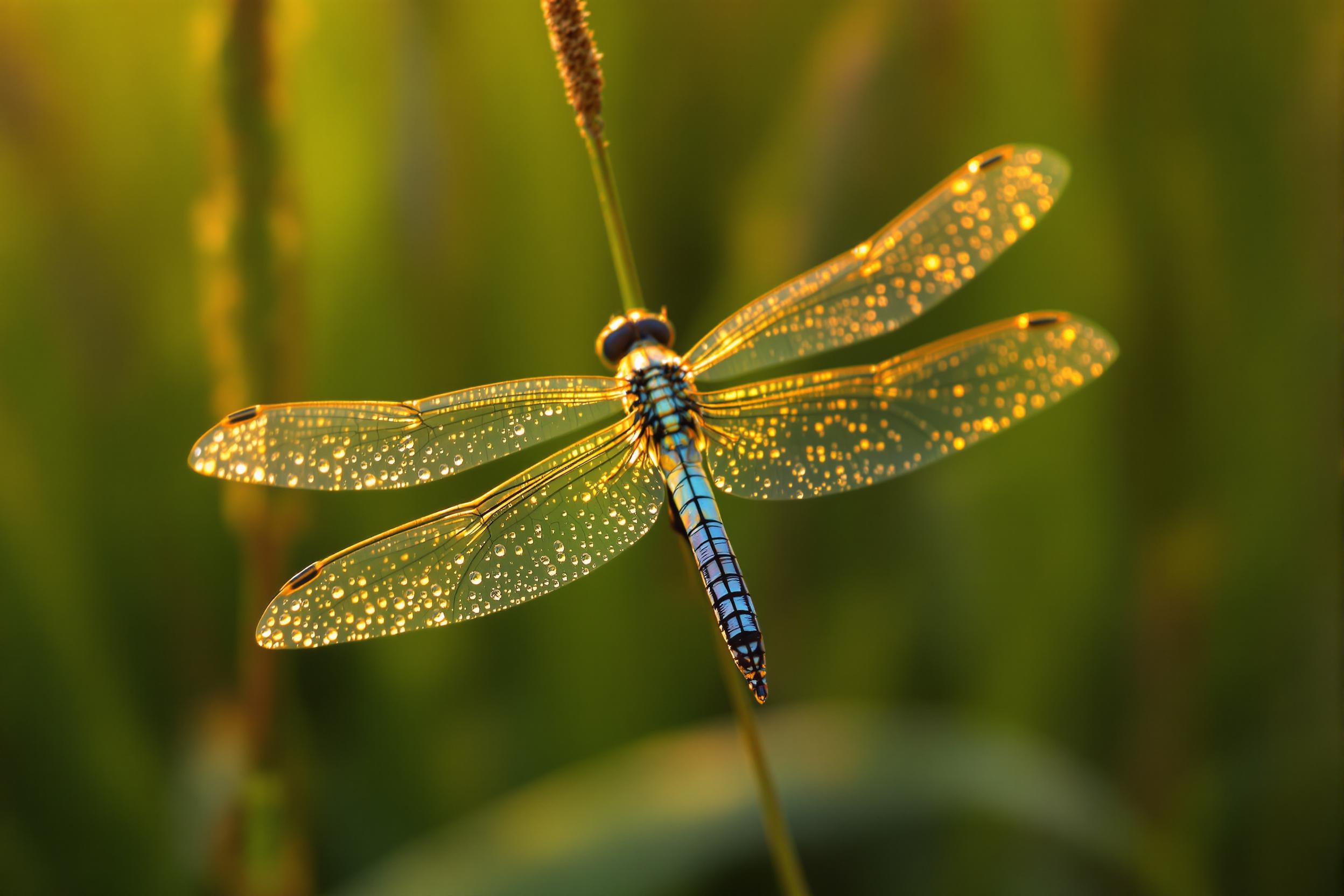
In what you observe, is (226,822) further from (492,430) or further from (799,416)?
(799,416)

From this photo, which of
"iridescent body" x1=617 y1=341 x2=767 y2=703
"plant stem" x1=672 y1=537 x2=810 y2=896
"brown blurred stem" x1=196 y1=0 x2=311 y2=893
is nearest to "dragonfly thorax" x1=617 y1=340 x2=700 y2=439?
"iridescent body" x1=617 y1=341 x2=767 y2=703

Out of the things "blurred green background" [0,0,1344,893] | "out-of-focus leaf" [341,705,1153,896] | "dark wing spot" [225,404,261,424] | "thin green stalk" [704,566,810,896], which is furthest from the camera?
"blurred green background" [0,0,1344,893]

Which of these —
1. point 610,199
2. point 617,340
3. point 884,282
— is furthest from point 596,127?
point 884,282

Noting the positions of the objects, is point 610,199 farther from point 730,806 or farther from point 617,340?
point 730,806

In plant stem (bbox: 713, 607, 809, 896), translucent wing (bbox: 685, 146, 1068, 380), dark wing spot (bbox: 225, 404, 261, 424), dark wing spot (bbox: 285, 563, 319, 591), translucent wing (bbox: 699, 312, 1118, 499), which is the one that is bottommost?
plant stem (bbox: 713, 607, 809, 896)

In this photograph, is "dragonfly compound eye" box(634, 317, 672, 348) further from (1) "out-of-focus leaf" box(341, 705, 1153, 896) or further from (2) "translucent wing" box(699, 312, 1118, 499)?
(1) "out-of-focus leaf" box(341, 705, 1153, 896)

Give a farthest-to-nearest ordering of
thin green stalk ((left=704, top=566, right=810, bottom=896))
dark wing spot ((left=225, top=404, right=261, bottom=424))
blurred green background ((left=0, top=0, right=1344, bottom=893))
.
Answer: blurred green background ((left=0, top=0, right=1344, bottom=893)), dark wing spot ((left=225, top=404, right=261, bottom=424)), thin green stalk ((left=704, top=566, right=810, bottom=896))

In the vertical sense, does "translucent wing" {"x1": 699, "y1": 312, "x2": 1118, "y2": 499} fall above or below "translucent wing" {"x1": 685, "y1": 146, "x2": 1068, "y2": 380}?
below
